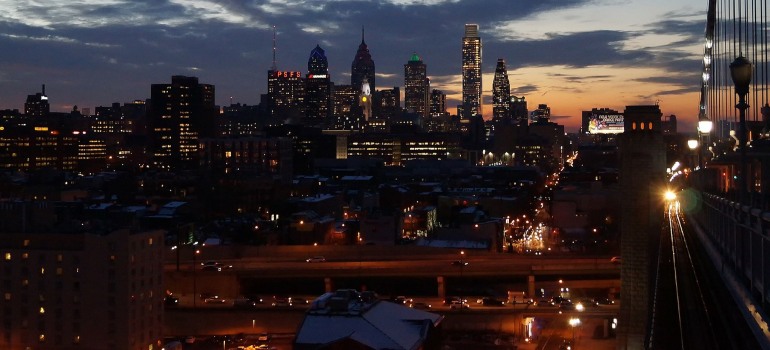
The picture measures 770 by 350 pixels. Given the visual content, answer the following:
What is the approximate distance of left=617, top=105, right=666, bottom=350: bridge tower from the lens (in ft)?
62.5

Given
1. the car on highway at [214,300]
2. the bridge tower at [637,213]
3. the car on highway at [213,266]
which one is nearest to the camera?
the bridge tower at [637,213]

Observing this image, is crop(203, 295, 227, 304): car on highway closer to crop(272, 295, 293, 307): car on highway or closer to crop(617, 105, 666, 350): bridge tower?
crop(272, 295, 293, 307): car on highway

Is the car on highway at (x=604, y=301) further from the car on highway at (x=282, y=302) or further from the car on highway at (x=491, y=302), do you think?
the car on highway at (x=282, y=302)

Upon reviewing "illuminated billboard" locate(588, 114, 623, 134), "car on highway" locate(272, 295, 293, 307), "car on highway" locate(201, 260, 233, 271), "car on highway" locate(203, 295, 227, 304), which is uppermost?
"illuminated billboard" locate(588, 114, 623, 134)

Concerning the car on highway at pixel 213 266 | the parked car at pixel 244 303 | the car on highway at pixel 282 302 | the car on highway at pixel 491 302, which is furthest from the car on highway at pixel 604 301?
the car on highway at pixel 213 266

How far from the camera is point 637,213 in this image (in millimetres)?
21406

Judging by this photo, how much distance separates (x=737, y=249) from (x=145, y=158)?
113983mm

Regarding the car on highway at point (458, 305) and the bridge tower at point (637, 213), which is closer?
the bridge tower at point (637, 213)

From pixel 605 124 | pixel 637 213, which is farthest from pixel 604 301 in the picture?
pixel 605 124

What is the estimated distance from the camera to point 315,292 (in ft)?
107

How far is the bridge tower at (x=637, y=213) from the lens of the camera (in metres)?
19.1

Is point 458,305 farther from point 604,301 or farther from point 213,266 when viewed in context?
point 213,266

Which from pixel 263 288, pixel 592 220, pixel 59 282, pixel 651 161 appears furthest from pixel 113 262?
pixel 592 220

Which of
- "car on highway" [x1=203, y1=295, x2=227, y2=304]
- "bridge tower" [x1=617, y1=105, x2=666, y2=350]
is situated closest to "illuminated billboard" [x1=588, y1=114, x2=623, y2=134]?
"bridge tower" [x1=617, y1=105, x2=666, y2=350]
